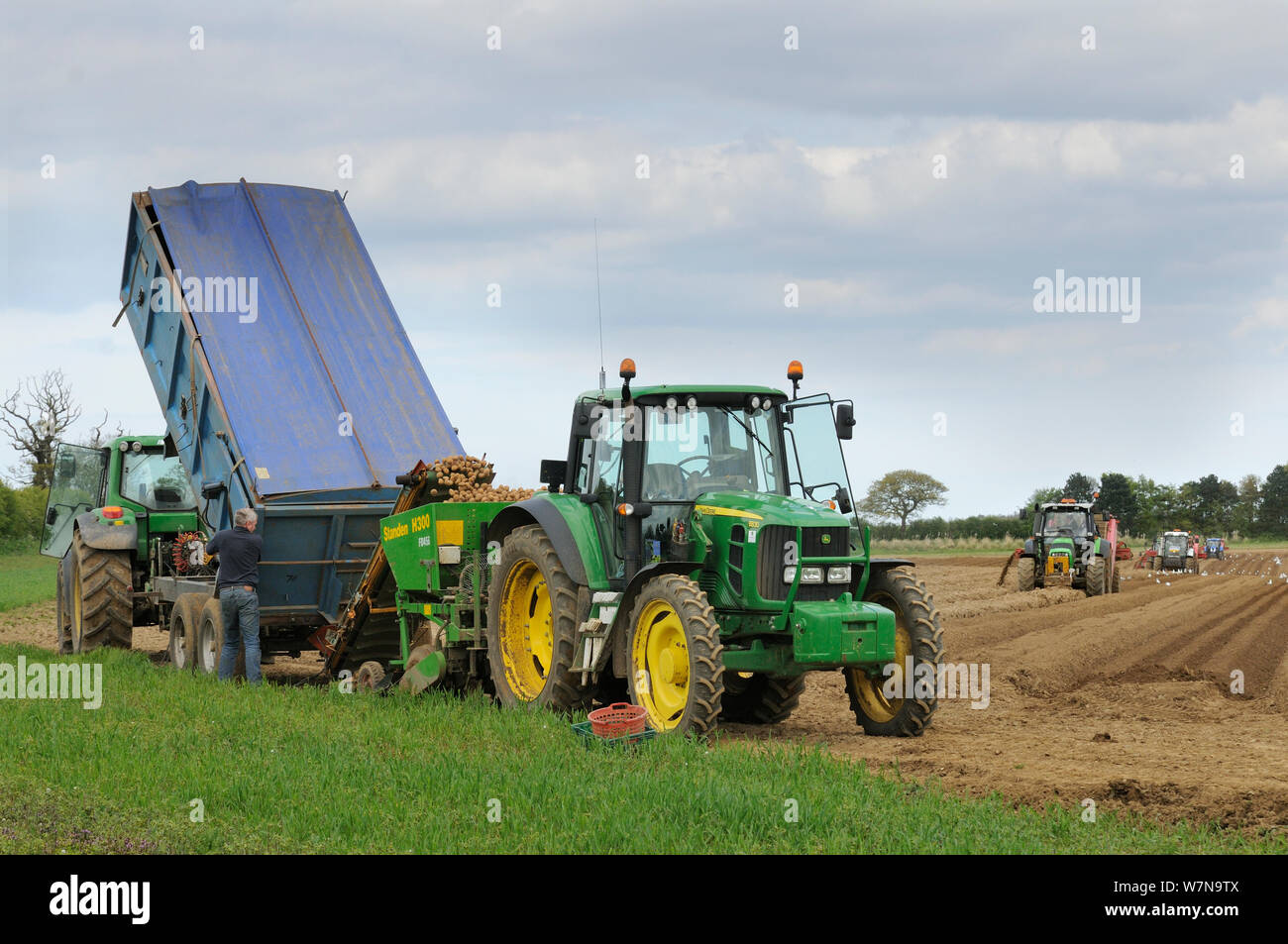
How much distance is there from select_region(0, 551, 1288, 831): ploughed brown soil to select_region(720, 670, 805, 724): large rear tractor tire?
0.20m

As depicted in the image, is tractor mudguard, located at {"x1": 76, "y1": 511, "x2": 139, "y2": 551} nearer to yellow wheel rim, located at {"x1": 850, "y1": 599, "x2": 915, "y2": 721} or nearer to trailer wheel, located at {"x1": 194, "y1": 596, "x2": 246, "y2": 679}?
trailer wheel, located at {"x1": 194, "y1": 596, "x2": 246, "y2": 679}

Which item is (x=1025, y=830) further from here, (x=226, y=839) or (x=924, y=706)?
(x=226, y=839)

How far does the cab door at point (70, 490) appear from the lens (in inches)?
620

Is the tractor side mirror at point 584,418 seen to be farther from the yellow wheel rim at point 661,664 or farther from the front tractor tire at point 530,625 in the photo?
the yellow wheel rim at point 661,664

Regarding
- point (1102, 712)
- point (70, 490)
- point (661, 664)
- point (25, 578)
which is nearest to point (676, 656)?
point (661, 664)

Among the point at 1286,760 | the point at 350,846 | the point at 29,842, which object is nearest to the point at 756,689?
the point at 1286,760

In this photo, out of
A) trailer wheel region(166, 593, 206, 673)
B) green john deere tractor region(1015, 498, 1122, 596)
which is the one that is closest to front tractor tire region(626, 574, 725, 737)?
trailer wheel region(166, 593, 206, 673)

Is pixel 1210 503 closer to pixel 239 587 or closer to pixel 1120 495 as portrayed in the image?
pixel 1120 495

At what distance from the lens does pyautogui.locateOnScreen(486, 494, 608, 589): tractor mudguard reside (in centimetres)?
963

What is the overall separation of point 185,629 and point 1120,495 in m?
90.6

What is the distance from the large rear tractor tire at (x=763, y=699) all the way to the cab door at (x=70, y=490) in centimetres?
861
